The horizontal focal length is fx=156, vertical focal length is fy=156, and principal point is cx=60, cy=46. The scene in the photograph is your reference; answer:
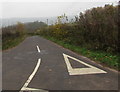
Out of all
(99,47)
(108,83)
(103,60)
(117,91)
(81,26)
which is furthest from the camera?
(81,26)

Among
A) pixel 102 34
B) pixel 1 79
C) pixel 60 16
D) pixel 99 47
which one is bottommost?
pixel 1 79

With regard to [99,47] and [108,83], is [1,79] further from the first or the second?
[99,47]

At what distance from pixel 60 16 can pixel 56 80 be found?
20049mm

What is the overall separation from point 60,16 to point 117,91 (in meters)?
21.2

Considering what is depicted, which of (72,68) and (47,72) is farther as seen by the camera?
(72,68)

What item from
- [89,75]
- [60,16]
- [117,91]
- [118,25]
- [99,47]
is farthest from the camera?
[60,16]

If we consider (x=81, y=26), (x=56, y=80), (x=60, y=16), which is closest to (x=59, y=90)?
(x=56, y=80)

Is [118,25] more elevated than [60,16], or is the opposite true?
[60,16]

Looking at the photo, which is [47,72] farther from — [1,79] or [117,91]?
[117,91]

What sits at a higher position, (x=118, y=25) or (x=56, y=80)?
(x=118, y=25)

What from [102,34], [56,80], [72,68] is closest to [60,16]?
[102,34]

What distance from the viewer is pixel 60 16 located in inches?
985

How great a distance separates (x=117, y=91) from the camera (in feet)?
15.6

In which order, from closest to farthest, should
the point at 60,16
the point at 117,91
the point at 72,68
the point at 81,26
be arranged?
the point at 117,91 → the point at 72,68 → the point at 81,26 → the point at 60,16
